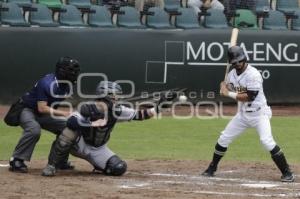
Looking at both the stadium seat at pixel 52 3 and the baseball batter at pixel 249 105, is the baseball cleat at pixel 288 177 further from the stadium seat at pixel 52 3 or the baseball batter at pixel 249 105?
the stadium seat at pixel 52 3

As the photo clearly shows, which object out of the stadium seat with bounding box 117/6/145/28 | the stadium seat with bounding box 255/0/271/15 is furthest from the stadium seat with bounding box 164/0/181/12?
the stadium seat with bounding box 255/0/271/15

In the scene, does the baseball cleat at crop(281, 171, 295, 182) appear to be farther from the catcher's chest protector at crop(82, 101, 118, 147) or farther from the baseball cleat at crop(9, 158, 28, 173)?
the baseball cleat at crop(9, 158, 28, 173)

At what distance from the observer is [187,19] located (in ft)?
63.3

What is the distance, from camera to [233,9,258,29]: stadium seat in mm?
19734

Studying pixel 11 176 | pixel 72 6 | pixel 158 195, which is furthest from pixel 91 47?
pixel 158 195

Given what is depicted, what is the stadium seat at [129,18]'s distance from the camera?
18.9 meters

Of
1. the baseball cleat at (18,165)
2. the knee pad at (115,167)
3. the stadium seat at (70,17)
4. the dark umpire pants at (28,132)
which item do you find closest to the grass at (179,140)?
the baseball cleat at (18,165)

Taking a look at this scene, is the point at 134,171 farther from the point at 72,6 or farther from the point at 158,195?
the point at 72,6

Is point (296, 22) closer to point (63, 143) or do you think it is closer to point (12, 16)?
point (12, 16)

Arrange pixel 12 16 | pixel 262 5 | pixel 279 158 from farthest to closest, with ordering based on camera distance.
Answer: pixel 262 5 → pixel 12 16 → pixel 279 158

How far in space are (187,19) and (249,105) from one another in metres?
9.36

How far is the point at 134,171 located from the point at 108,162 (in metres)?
0.60

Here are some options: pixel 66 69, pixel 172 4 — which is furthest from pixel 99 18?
pixel 66 69

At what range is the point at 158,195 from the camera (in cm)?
884
